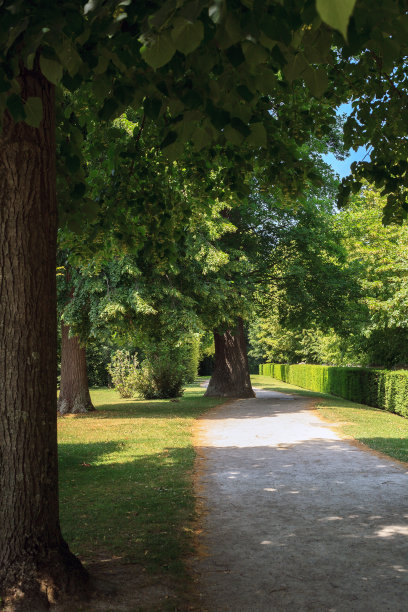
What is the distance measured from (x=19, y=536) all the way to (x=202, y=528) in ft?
8.03

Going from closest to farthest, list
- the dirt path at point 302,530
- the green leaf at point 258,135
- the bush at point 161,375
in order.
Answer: the green leaf at point 258,135 < the dirt path at point 302,530 < the bush at point 161,375

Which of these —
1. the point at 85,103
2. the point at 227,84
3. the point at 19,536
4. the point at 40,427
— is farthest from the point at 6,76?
the point at 85,103

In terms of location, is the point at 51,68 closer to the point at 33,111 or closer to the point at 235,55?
the point at 33,111

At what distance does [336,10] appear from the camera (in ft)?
3.95

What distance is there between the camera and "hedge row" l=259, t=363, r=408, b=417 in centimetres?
1841

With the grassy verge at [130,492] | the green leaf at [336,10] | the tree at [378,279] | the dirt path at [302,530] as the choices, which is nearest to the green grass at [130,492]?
the grassy verge at [130,492]

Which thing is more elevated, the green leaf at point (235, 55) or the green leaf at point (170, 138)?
the green leaf at point (235, 55)

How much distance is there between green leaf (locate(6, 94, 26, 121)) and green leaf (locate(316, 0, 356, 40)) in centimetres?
239

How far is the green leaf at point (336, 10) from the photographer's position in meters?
1.19

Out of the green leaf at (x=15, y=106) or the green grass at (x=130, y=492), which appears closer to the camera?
the green leaf at (x=15, y=106)

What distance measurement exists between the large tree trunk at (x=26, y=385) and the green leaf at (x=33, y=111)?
532 millimetres

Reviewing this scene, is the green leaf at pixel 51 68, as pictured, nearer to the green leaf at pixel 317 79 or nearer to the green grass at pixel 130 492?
the green leaf at pixel 317 79

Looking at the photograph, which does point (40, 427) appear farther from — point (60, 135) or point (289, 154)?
point (289, 154)

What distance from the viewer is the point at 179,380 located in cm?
2505
